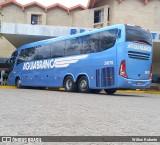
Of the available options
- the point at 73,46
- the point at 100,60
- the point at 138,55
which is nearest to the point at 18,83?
the point at 73,46

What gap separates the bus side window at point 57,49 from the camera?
18.3 meters

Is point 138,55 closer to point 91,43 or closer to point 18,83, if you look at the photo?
point 91,43


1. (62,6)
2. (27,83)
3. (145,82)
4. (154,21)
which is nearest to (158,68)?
(154,21)

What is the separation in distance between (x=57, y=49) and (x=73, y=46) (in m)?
1.48

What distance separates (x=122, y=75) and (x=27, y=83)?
856 cm

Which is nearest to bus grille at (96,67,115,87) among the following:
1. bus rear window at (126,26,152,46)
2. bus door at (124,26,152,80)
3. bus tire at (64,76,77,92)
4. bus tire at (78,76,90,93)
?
bus door at (124,26,152,80)

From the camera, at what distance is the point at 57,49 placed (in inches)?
735

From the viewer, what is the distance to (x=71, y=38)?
698 inches

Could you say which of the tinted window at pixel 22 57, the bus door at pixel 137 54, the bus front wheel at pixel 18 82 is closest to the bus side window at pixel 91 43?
the bus door at pixel 137 54

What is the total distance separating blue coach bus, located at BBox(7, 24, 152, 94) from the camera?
49.1ft

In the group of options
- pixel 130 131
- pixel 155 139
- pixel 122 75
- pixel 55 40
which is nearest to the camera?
pixel 155 139

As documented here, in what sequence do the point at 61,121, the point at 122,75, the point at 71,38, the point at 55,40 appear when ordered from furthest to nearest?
the point at 55,40
the point at 71,38
the point at 122,75
the point at 61,121

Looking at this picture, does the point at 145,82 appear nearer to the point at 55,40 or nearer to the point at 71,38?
the point at 71,38

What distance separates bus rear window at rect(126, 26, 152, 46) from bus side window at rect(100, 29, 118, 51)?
0.60 m
